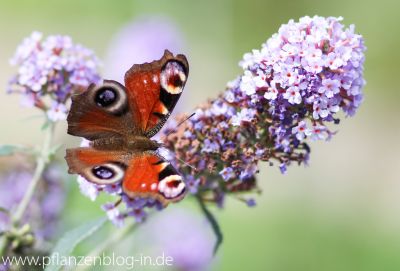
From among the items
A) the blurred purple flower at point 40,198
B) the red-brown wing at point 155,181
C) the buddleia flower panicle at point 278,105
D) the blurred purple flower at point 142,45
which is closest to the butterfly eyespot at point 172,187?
the red-brown wing at point 155,181

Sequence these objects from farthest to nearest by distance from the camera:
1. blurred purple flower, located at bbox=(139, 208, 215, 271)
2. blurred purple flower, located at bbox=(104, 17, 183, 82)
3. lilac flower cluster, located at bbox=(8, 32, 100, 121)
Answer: blurred purple flower, located at bbox=(104, 17, 183, 82), blurred purple flower, located at bbox=(139, 208, 215, 271), lilac flower cluster, located at bbox=(8, 32, 100, 121)

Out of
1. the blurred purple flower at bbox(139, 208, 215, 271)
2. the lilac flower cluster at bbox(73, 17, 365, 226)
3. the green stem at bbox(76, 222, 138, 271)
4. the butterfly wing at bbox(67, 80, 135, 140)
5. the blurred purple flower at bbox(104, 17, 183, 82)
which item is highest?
the blurred purple flower at bbox(104, 17, 183, 82)

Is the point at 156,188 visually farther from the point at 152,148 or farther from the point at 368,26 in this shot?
the point at 368,26

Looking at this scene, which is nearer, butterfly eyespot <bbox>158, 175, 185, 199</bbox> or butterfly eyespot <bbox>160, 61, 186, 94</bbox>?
butterfly eyespot <bbox>158, 175, 185, 199</bbox>

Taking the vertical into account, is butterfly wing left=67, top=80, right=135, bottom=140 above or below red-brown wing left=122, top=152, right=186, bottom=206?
above

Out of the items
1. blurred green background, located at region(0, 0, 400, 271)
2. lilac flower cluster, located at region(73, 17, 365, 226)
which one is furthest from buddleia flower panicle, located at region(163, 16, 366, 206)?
blurred green background, located at region(0, 0, 400, 271)

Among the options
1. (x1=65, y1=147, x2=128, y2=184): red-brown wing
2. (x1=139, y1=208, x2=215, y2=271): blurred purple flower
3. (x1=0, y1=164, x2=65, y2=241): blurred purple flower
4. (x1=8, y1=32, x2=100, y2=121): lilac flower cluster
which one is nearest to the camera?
(x1=65, y1=147, x2=128, y2=184): red-brown wing

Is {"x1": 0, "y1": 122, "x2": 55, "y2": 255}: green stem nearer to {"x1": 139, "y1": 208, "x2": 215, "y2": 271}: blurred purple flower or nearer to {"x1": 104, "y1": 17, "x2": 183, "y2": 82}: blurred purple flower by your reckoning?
{"x1": 139, "y1": 208, "x2": 215, "y2": 271}: blurred purple flower

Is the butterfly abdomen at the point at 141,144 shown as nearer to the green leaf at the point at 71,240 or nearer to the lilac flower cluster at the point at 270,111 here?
the lilac flower cluster at the point at 270,111
